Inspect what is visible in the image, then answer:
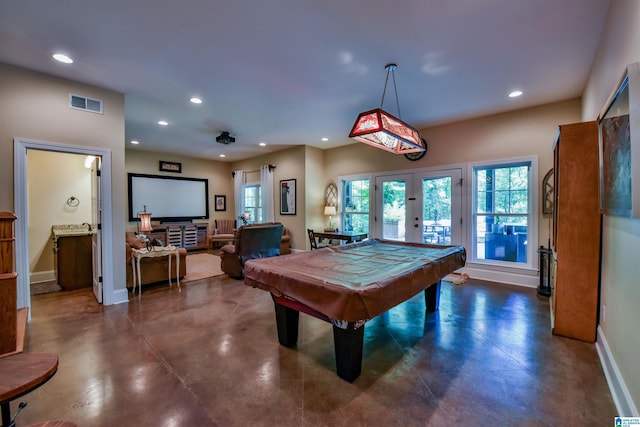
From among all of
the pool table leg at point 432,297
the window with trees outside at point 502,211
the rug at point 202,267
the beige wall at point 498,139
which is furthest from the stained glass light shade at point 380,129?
the rug at point 202,267

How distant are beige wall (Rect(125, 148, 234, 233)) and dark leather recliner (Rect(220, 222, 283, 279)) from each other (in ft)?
14.1

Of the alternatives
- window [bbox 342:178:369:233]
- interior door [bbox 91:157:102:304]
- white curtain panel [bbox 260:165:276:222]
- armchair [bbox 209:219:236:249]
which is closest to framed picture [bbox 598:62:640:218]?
window [bbox 342:178:369:233]

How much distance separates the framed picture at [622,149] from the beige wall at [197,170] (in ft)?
29.8

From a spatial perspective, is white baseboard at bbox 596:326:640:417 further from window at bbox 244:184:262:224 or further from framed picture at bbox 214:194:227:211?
framed picture at bbox 214:194:227:211

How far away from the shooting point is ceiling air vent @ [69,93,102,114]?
3383 mm

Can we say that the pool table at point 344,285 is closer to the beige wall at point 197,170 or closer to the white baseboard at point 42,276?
the white baseboard at point 42,276

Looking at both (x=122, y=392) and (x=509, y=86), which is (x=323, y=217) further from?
(x=122, y=392)

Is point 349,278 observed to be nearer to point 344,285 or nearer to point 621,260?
point 344,285

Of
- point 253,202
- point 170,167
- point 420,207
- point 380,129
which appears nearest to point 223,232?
point 253,202

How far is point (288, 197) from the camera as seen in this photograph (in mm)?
7383

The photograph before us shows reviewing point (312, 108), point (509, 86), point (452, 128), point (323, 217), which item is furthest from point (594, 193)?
point (323, 217)

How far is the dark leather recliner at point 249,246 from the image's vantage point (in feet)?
15.8

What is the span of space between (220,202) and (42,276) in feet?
16.5

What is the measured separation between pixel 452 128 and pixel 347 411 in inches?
200
